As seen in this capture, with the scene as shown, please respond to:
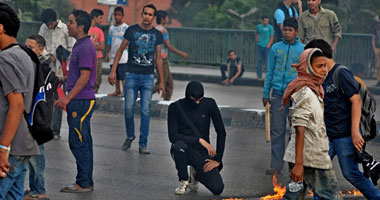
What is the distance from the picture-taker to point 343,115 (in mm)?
6812

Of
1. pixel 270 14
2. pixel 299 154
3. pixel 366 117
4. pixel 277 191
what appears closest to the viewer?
pixel 299 154

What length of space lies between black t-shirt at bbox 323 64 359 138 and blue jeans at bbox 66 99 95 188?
2421 millimetres

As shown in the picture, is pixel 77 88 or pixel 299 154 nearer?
pixel 299 154

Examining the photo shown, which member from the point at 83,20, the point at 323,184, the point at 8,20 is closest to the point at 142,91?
the point at 83,20

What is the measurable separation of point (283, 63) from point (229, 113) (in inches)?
160

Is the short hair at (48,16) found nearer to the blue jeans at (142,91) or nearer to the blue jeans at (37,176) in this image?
the blue jeans at (142,91)

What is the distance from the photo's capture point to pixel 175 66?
26.4 meters

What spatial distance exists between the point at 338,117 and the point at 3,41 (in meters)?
2.84

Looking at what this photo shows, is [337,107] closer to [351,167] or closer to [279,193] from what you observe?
[351,167]

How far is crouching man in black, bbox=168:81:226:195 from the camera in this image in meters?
8.16

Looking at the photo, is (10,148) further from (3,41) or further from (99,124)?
(99,124)

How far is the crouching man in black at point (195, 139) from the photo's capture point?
321 inches

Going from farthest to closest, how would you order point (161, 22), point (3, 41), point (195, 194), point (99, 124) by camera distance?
point (161, 22), point (99, 124), point (195, 194), point (3, 41)

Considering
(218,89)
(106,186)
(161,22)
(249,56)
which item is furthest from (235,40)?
(106,186)
